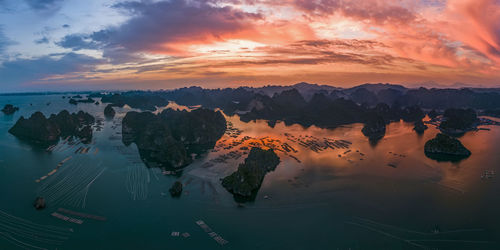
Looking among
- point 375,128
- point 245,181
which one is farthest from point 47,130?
point 375,128

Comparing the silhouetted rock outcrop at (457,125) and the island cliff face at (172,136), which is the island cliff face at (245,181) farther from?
the silhouetted rock outcrop at (457,125)

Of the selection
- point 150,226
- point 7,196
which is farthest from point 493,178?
point 7,196

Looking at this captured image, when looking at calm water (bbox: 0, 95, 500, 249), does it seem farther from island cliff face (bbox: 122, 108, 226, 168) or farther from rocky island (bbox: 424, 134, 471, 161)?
island cliff face (bbox: 122, 108, 226, 168)

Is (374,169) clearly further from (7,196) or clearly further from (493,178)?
(7,196)

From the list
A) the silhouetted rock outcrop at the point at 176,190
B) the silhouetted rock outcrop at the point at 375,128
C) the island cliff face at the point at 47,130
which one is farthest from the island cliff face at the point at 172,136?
the silhouetted rock outcrop at the point at 375,128

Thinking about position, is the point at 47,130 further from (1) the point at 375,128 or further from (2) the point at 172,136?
(1) the point at 375,128

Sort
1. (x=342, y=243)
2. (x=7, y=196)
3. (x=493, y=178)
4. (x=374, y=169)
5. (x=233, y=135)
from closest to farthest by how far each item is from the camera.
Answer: (x=342, y=243), (x=7, y=196), (x=493, y=178), (x=374, y=169), (x=233, y=135)
